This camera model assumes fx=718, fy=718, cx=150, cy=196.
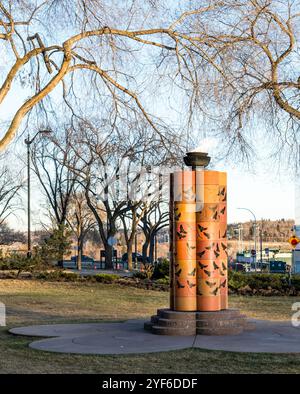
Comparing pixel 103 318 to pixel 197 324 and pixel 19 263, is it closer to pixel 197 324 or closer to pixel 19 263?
pixel 197 324

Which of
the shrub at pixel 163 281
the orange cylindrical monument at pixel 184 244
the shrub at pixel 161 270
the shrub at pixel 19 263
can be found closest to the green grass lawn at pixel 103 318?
the shrub at pixel 163 281

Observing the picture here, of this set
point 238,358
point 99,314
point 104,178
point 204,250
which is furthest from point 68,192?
point 238,358

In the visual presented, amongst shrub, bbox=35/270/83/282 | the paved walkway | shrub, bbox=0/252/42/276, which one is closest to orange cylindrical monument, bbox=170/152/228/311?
the paved walkway

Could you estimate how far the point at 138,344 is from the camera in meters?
11.5

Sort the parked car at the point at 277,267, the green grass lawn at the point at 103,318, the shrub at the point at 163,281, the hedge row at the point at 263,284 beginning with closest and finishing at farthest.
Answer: the green grass lawn at the point at 103,318, the hedge row at the point at 263,284, the shrub at the point at 163,281, the parked car at the point at 277,267

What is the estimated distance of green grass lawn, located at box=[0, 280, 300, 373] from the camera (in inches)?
366

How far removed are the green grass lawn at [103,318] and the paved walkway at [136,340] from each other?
0.41m

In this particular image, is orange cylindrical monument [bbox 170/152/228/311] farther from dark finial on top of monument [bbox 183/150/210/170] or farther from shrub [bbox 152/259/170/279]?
shrub [bbox 152/259/170/279]

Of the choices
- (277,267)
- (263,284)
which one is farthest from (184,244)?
(277,267)

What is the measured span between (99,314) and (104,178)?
24109mm

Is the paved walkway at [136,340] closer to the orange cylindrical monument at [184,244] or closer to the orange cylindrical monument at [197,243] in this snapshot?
the orange cylindrical monument at [197,243]

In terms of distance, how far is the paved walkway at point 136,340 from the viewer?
10.9 m

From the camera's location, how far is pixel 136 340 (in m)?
12.0
